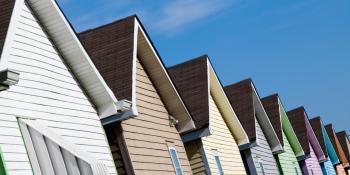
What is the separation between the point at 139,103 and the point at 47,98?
211 inches

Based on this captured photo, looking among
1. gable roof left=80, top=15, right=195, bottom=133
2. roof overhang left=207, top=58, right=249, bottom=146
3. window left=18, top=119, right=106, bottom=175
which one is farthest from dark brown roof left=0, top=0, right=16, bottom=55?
roof overhang left=207, top=58, right=249, bottom=146

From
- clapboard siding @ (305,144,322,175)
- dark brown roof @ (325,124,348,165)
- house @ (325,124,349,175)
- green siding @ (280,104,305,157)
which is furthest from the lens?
house @ (325,124,349,175)

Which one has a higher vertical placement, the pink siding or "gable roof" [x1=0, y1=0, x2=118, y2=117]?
"gable roof" [x1=0, y1=0, x2=118, y2=117]

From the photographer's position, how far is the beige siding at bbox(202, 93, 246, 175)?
25328 millimetres

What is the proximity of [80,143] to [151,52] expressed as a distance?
19.0ft

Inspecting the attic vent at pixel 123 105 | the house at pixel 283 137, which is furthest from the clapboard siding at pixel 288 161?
the attic vent at pixel 123 105

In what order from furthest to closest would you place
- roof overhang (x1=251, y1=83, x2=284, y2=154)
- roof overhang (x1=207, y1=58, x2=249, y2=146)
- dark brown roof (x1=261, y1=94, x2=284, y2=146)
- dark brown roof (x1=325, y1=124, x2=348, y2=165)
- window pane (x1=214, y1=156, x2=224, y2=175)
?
dark brown roof (x1=325, y1=124, x2=348, y2=165) → dark brown roof (x1=261, y1=94, x2=284, y2=146) → roof overhang (x1=251, y1=83, x2=284, y2=154) → roof overhang (x1=207, y1=58, x2=249, y2=146) → window pane (x1=214, y1=156, x2=224, y2=175)

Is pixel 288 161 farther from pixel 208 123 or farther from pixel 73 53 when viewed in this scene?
pixel 73 53

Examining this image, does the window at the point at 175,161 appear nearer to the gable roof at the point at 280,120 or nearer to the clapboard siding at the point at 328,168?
the gable roof at the point at 280,120

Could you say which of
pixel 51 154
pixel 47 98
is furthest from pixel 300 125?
pixel 51 154

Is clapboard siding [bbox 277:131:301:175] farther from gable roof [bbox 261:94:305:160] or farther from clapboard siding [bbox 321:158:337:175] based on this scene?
clapboard siding [bbox 321:158:337:175]

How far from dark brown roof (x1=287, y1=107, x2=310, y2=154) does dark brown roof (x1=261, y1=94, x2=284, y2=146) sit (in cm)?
494

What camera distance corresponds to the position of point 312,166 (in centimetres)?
4475

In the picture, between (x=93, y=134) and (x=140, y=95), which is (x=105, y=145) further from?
(x=140, y=95)
